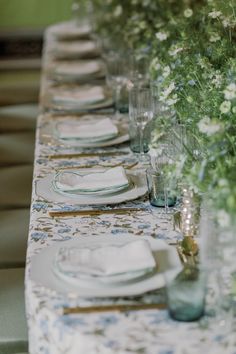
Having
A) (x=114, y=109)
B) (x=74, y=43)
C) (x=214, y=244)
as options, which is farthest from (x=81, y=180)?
(x=74, y=43)

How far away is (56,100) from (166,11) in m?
1.16

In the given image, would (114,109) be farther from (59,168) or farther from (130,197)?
(130,197)

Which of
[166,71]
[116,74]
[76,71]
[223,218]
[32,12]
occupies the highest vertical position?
[166,71]

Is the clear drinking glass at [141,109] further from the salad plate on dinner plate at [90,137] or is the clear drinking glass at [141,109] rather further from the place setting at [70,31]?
the place setting at [70,31]

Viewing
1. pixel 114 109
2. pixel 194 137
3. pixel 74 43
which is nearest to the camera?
pixel 194 137

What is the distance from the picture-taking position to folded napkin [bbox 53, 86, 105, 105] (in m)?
3.46

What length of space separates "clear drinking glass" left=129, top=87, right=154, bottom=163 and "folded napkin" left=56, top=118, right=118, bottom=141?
0.56ft

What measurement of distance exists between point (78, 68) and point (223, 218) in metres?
2.87

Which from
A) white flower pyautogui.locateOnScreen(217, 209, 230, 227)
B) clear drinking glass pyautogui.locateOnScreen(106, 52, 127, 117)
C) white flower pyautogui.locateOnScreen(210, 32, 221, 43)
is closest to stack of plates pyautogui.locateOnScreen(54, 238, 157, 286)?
white flower pyautogui.locateOnScreen(217, 209, 230, 227)

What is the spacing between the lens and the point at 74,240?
193 cm

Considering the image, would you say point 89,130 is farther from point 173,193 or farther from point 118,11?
point 118,11

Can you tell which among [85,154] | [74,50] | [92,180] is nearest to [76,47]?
[74,50]

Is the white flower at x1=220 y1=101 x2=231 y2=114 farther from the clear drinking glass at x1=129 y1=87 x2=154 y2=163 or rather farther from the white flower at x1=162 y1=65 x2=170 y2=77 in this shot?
the clear drinking glass at x1=129 y1=87 x2=154 y2=163

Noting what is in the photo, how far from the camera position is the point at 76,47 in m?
5.17
